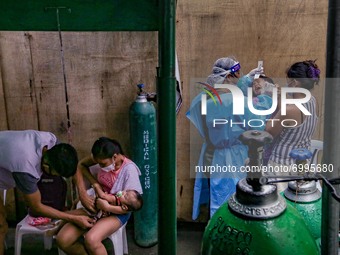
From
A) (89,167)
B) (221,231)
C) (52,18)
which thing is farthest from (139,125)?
(221,231)

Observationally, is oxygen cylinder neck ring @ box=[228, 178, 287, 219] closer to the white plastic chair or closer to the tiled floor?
the white plastic chair

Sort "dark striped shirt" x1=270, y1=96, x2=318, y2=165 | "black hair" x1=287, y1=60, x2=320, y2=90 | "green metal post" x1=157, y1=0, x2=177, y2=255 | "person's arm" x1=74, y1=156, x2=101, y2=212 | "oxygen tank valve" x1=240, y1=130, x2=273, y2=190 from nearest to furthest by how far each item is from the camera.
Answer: "oxygen tank valve" x1=240, y1=130, x2=273, y2=190 < "green metal post" x1=157, y1=0, x2=177, y2=255 < "dark striped shirt" x1=270, y1=96, x2=318, y2=165 < "black hair" x1=287, y1=60, x2=320, y2=90 < "person's arm" x1=74, y1=156, x2=101, y2=212

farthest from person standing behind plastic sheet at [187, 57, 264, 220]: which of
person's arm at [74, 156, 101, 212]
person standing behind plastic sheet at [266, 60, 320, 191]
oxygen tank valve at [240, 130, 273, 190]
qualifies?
oxygen tank valve at [240, 130, 273, 190]

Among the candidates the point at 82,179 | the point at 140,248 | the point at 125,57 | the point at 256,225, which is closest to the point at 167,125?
the point at 256,225

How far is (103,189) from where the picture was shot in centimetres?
407

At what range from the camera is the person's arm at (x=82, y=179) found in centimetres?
407

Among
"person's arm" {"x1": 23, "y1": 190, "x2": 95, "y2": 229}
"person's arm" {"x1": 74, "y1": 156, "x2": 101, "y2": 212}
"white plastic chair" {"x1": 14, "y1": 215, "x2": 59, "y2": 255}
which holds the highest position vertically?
"person's arm" {"x1": 74, "y1": 156, "x2": 101, "y2": 212}

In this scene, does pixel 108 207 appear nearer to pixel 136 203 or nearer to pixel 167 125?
pixel 136 203

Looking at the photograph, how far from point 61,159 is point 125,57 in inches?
48.6

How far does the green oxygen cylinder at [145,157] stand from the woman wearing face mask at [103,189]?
19cm

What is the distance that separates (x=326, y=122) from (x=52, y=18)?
0.93 meters

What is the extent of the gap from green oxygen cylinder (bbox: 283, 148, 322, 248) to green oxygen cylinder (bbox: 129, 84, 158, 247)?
2.40 meters

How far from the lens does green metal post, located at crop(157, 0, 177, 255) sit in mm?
1400

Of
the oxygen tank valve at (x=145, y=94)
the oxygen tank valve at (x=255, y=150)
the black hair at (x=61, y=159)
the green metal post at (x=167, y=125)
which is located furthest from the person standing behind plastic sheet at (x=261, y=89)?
the oxygen tank valve at (x=255, y=150)
